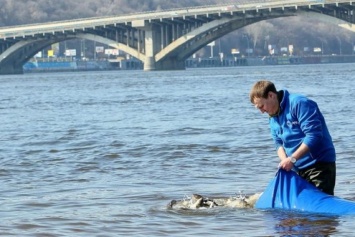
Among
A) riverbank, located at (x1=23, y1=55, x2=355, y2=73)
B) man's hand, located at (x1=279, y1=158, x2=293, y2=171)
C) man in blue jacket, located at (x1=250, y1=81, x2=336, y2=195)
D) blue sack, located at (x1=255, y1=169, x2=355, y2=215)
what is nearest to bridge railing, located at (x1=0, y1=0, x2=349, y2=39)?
riverbank, located at (x1=23, y1=55, x2=355, y2=73)

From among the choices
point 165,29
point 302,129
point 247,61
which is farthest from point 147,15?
point 302,129

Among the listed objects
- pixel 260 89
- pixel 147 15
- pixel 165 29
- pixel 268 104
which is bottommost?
pixel 165 29

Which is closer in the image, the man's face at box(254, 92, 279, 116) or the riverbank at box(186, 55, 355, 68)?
the man's face at box(254, 92, 279, 116)

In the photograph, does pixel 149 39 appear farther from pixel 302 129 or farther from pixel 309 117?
pixel 309 117

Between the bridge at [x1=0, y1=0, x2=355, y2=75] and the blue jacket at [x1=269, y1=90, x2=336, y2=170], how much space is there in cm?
8123

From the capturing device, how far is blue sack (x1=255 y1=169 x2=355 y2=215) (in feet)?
33.9

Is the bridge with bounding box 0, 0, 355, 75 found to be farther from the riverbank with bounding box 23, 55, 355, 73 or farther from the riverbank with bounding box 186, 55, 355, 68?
the riverbank with bounding box 186, 55, 355, 68

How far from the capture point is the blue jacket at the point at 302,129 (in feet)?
31.1

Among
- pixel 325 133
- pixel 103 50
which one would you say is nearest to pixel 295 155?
pixel 325 133

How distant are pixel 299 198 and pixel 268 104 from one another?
1.50 metres

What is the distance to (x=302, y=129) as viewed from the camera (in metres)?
9.59

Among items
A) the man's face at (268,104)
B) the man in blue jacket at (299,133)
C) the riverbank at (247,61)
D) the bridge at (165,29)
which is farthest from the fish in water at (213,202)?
the riverbank at (247,61)

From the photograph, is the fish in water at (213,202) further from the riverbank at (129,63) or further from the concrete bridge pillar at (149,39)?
the riverbank at (129,63)

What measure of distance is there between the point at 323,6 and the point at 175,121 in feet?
208
